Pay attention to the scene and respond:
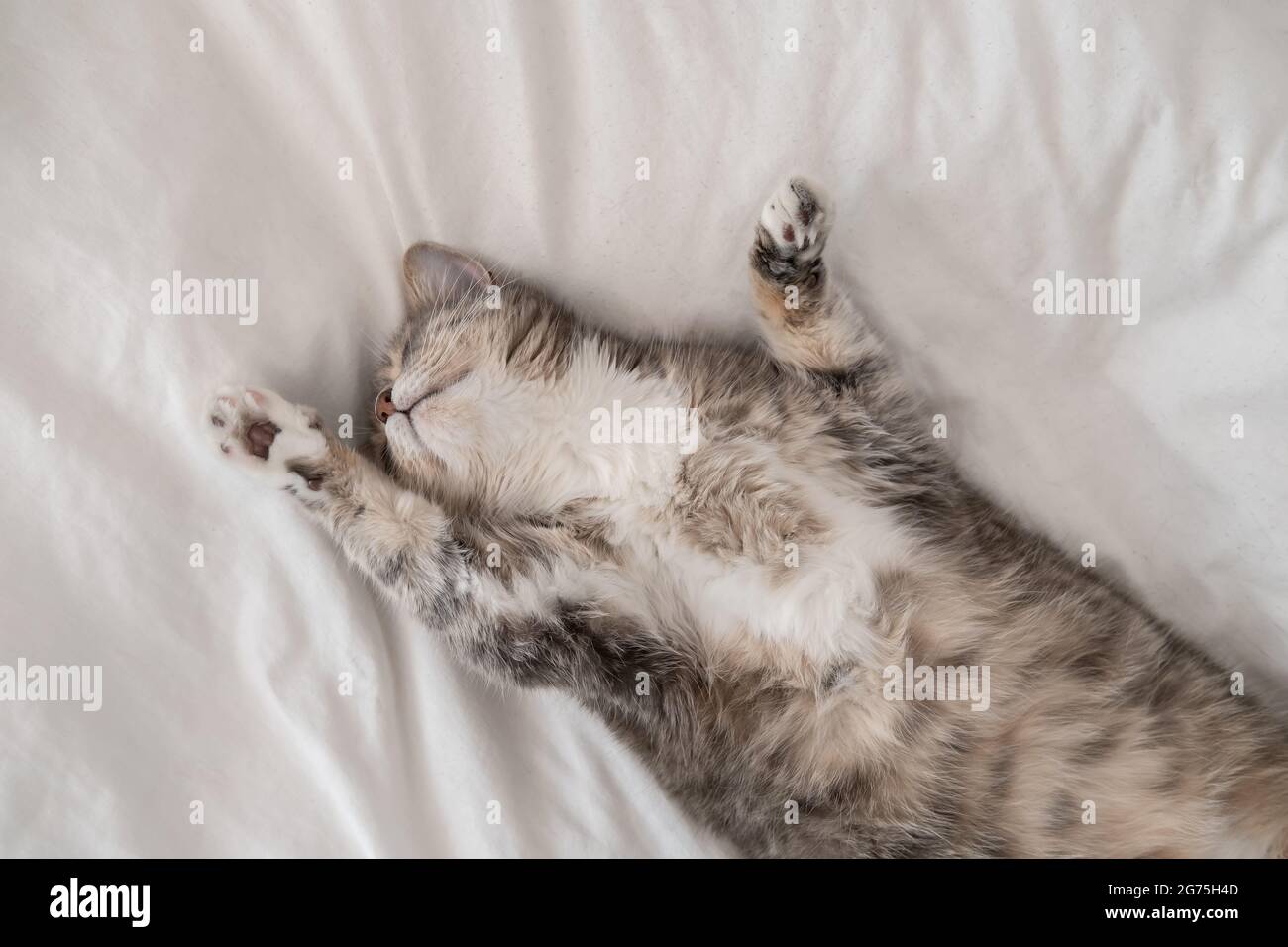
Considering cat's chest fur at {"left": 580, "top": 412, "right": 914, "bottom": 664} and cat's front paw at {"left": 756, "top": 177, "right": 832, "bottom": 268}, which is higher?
cat's front paw at {"left": 756, "top": 177, "right": 832, "bottom": 268}

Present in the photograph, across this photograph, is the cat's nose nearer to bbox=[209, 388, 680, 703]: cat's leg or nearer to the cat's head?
the cat's head

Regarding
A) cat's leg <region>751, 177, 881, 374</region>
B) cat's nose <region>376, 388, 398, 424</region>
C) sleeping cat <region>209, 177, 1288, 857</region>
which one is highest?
cat's leg <region>751, 177, 881, 374</region>

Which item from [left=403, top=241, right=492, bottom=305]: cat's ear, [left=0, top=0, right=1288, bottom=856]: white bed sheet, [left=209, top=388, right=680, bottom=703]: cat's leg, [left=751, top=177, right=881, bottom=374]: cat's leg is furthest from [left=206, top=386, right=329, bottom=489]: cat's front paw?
[left=751, top=177, right=881, bottom=374]: cat's leg

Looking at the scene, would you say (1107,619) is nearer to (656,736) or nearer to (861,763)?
(861,763)

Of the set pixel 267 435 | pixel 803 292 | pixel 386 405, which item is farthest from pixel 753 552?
pixel 267 435

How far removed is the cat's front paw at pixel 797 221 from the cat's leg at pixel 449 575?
0.72 metres

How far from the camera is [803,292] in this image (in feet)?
5.80

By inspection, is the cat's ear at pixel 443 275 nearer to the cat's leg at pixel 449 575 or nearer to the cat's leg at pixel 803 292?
the cat's leg at pixel 449 575

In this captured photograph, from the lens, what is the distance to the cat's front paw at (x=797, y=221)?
1.70 meters

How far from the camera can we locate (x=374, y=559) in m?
1.71

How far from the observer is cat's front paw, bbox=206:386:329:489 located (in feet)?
5.38

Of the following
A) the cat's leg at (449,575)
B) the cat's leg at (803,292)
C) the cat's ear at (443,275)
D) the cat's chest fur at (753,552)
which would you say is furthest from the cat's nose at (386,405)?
the cat's leg at (803,292)

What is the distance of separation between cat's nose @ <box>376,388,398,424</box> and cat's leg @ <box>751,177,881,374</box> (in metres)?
0.74
